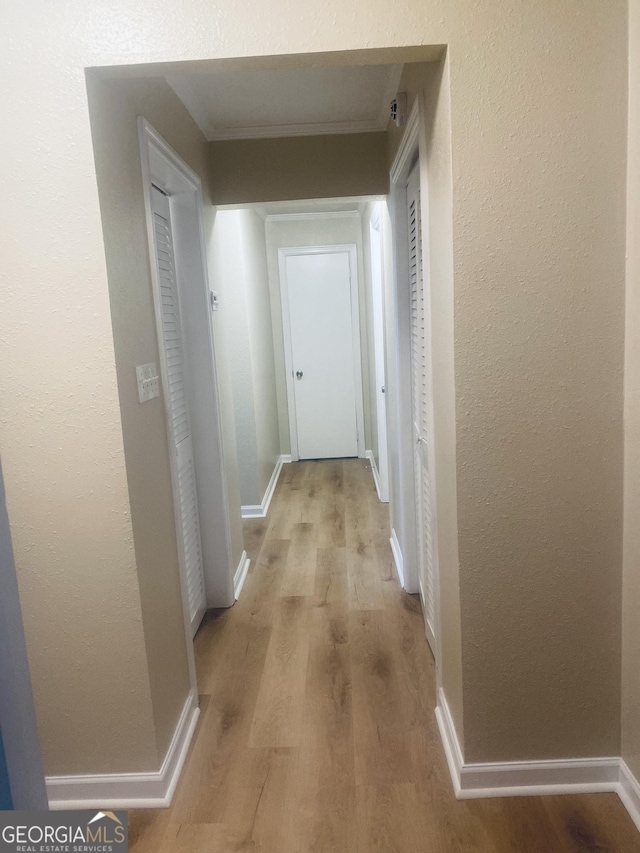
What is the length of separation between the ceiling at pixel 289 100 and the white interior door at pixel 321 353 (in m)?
2.88

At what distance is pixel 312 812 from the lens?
5.61ft

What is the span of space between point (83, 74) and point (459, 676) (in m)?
1.89

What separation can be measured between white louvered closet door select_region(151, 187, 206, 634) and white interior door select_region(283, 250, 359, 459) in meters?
3.14

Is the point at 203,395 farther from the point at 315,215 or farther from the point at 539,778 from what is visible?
the point at 315,215

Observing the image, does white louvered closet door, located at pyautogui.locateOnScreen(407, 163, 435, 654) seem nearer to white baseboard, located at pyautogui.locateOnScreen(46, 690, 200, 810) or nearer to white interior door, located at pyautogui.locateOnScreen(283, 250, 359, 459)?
white baseboard, located at pyautogui.locateOnScreen(46, 690, 200, 810)

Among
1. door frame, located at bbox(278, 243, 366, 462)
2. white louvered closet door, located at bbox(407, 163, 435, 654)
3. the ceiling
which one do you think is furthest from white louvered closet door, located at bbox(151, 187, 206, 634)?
door frame, located at bbox(278, 243, 366, 462)

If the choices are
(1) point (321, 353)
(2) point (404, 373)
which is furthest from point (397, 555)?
(1) point (321, 353)

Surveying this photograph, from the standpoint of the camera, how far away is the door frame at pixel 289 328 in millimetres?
5711

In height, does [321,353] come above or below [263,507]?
above

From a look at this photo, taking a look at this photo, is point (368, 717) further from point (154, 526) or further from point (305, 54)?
point (305, 54)

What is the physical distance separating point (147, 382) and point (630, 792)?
1.80 metres

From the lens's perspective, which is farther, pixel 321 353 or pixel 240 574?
pixel 321 353

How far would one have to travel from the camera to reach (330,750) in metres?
1.96

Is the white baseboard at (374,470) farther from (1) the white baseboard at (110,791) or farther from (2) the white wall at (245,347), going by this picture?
(1) the white baseboard at (110,791)
